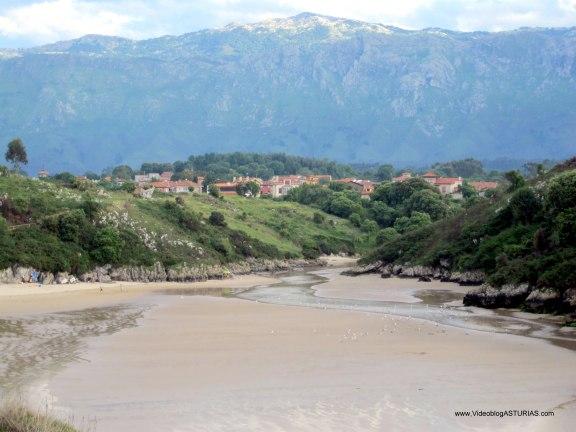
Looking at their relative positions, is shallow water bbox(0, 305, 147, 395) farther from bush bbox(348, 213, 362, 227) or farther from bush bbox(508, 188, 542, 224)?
bush bbox(348, 213, 362, 227)

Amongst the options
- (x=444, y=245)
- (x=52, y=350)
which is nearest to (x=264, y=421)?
(x=52, y=350)

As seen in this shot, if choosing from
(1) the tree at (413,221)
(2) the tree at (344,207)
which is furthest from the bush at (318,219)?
(1) the tree at (413,221)

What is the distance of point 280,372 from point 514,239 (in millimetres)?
33873

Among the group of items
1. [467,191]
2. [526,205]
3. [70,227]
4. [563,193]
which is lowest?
[70,227]

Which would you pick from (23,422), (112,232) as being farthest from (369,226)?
→ (23,422)

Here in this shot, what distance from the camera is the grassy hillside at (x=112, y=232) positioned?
61.3m

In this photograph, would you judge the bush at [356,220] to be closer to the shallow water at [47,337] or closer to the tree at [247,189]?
the tree at [247,189]

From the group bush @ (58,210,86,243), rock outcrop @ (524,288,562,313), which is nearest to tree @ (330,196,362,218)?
bush @ (58,210,86,243)

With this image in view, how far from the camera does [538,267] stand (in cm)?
4031

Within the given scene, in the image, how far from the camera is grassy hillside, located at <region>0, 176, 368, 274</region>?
201ft

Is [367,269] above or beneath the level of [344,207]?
beneath

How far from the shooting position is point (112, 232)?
220 ft

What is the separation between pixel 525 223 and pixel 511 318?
1980 centimetres

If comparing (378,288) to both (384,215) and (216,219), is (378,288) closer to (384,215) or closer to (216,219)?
(216,219)
